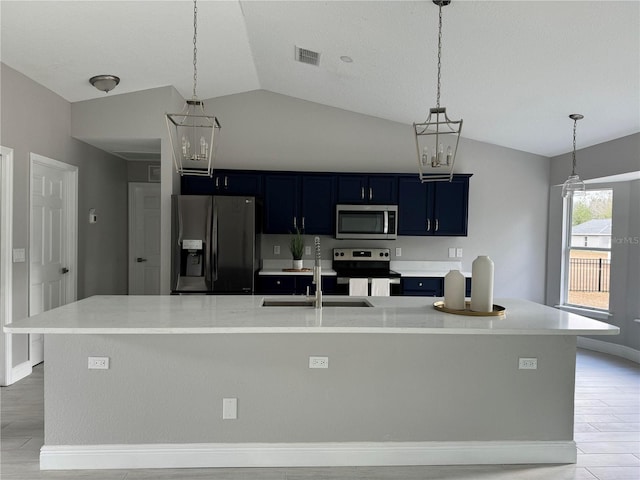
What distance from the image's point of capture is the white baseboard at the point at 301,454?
257 centimetres

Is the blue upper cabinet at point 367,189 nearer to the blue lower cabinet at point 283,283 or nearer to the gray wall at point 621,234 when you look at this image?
the blue lower cabinet at point 283,283

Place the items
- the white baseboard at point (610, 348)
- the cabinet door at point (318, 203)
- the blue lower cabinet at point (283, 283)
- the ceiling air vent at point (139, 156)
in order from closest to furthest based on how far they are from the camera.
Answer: the white baseboard at point (610, 348) < the blue lower cabinet at point (283, 283) < the cabinet door at point (318, 203) < the ceiling air vent at point (139, 156)

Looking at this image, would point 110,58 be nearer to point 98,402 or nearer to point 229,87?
point 229,87

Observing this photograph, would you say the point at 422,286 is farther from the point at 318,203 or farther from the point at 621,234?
the point at 621,234

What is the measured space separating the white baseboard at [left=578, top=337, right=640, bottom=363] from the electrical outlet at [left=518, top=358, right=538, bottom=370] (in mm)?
3002

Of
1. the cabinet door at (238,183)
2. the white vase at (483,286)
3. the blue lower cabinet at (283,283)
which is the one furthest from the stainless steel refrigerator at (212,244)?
the white vase at (483,286)

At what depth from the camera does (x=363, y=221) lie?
536 cm

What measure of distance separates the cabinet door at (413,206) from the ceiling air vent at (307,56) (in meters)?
1.72

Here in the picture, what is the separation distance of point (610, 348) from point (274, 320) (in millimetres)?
4507

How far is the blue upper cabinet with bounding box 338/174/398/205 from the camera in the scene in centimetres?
542

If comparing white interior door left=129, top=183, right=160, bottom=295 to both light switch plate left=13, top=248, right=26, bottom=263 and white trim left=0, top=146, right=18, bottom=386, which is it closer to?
light switch plate left=13, top=248, right=26, bottom=263

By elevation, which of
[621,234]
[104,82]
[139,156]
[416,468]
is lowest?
[416,468]

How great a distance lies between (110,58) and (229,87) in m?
1.59

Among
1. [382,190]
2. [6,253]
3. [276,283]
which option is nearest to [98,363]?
[6,253]
